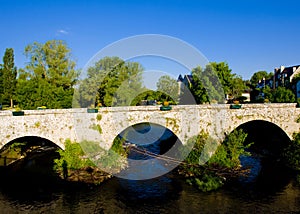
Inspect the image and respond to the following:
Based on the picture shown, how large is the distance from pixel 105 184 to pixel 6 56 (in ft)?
128

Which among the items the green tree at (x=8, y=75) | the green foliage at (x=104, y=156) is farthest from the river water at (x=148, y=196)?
the green tree at (x=8, y=75)

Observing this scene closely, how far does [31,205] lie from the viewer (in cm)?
2144

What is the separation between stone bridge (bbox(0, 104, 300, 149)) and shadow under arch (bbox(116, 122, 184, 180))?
353 centimetres

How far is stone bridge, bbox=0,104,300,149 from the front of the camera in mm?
25344

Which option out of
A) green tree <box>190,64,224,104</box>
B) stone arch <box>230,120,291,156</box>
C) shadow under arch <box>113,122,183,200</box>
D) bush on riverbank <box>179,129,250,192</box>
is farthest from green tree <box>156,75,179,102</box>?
bush on riverbank <box>179,129,250,192</box>

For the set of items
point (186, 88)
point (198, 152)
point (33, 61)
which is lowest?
point (198, 152)

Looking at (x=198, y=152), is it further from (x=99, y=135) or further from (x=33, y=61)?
(x=33, y=61)

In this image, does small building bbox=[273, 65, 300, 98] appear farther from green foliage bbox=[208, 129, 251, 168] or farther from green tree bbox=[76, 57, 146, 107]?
green foliage bbox=[208, 129, 251, 168]

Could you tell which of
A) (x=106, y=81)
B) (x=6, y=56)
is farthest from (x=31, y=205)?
(x=6, y=56)

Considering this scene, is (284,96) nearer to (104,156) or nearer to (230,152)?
(230,152)

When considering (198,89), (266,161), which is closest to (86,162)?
(266,161)

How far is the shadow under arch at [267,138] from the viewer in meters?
34.3

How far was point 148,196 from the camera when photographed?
917 inches

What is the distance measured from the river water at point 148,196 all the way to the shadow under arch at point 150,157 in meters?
1.45
